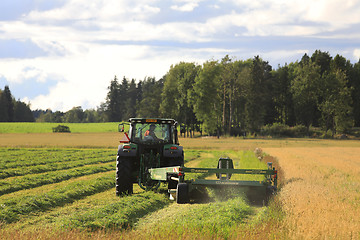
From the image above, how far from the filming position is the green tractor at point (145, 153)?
46.3 ft

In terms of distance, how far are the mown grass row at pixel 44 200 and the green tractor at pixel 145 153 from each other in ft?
5.40

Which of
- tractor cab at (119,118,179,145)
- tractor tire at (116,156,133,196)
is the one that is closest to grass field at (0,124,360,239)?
tractor tire at (116,156,133,196)

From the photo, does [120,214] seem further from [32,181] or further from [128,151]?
[32,181]

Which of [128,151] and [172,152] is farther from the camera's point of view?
[172,152]

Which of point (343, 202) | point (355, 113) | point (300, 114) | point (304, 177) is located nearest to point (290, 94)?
point (300, 114)

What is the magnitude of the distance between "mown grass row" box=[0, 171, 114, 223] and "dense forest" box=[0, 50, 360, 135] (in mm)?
54633

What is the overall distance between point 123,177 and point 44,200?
8.42 ft

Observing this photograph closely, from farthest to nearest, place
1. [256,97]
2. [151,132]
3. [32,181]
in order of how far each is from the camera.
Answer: [256,97], [32,181], [151,132]

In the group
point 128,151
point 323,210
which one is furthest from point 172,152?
point 323,210

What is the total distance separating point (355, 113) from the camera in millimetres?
80250

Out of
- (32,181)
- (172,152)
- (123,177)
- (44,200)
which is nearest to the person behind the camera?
(44,200)

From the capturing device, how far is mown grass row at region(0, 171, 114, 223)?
36.5ft

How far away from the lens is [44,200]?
42.2 feet

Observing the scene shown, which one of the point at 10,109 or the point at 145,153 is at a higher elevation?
the point at 10,109
